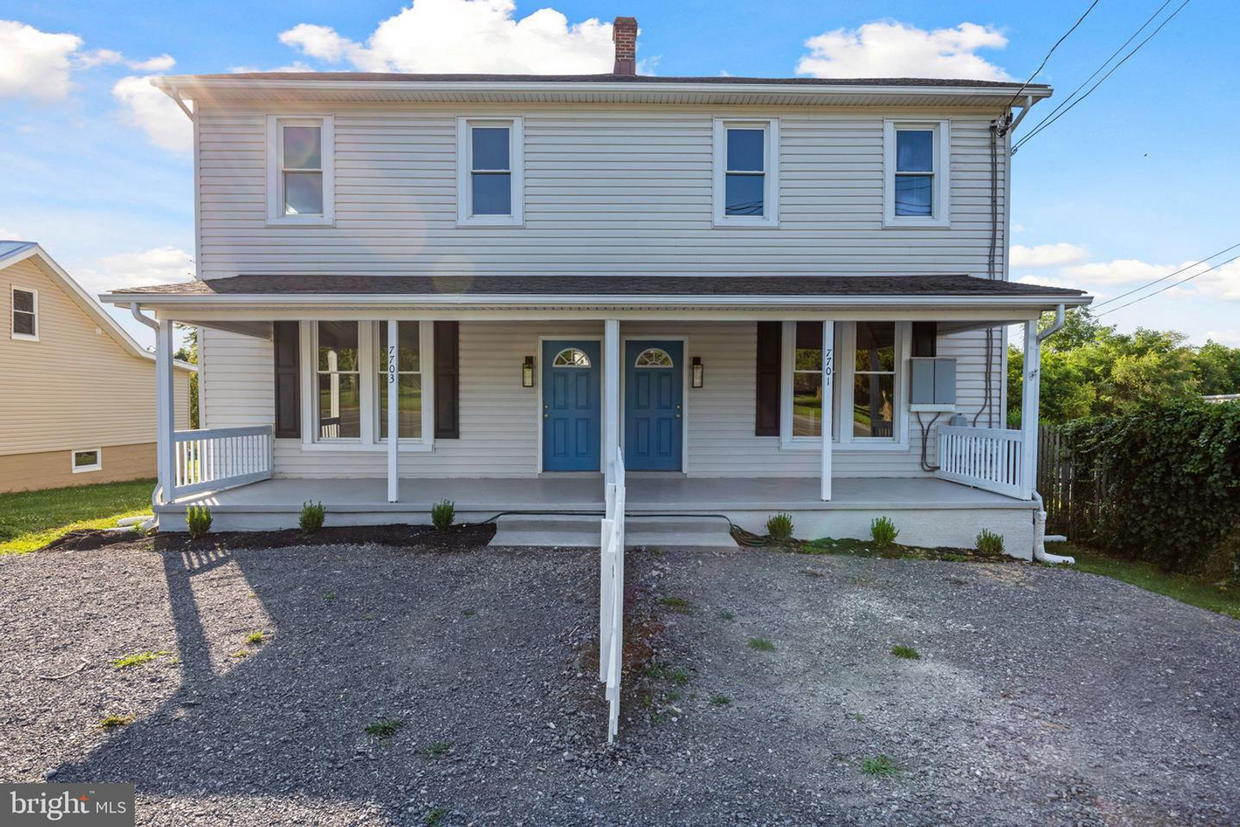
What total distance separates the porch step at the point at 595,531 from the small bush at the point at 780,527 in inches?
21.8

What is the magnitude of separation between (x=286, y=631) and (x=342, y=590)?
0.86 m

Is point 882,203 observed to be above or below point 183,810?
above

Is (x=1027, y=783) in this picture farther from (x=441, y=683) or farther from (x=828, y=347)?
(x=828, y=347)

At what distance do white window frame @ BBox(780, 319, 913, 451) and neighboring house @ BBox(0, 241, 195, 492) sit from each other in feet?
51.9

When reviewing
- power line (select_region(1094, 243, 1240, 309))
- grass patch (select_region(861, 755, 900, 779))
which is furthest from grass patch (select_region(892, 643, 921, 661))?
power line (select_region(1094, 243, 1240, 309))

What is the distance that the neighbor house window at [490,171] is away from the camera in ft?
28.2

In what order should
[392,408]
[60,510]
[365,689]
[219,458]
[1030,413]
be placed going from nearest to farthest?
1. [365,689]
2. [1030,413]
3. [392,408]
4. [219,458]
5. [60,510]

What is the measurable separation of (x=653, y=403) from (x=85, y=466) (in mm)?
15304

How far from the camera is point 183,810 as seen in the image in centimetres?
259

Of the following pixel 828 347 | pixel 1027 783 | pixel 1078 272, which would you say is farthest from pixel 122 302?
pixel 1078 272

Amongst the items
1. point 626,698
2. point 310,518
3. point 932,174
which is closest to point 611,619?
point 626,698

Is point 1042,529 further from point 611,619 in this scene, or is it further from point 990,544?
point 611,619

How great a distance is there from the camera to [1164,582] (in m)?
6.18

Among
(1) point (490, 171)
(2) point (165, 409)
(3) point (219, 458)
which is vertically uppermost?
(1) point (490, 171)
